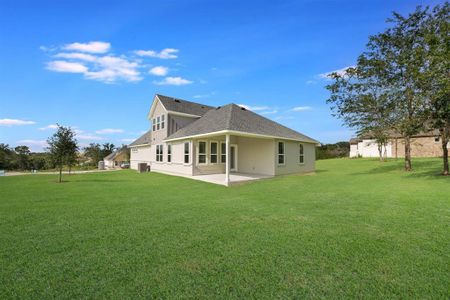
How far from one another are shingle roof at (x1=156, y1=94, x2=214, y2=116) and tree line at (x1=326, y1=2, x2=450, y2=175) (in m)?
11.5

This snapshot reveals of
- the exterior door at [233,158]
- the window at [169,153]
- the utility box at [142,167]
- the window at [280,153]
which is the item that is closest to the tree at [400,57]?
the window at [280,153]

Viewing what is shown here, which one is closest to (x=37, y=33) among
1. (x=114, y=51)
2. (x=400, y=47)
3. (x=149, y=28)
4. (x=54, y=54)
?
(x=54, y=54)

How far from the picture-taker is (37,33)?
10430mm

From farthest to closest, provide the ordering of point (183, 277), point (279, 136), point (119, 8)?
point (279, 136) → point (119, 8) → point (183, 277)

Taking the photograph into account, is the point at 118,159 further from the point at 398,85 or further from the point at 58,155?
the point at 398,85

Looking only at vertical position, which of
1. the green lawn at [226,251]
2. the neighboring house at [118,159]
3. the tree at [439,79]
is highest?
the tree at [439,79]

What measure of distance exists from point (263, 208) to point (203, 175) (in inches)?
361

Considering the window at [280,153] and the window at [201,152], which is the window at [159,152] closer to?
the window at [201,152]

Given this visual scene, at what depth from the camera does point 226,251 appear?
3947 millimetres

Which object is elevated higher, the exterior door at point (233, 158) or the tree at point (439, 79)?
the tree at point (439, 79)

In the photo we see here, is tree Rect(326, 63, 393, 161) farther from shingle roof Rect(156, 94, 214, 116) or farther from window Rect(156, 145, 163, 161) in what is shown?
window Rect(156, 145, 163, 161)

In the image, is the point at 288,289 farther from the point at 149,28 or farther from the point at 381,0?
the point at 381,0

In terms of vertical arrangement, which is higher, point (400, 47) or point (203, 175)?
point (400, 47)

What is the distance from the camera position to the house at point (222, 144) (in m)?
15.0
